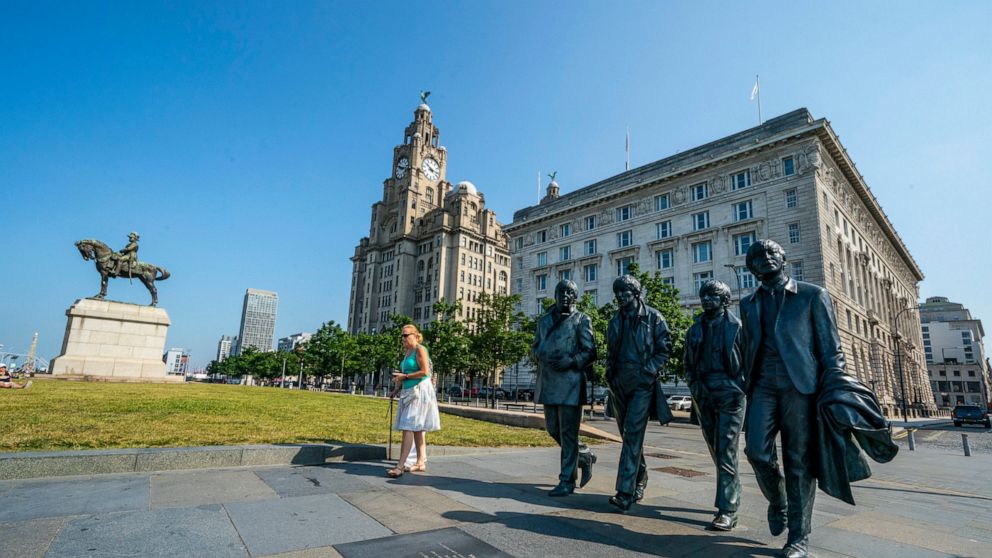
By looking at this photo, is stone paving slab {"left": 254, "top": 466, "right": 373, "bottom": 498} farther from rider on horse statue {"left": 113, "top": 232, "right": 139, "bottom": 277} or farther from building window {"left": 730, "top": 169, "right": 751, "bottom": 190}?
building window {"left": 730, "top": 169, "right": 751, "bottom": 190}

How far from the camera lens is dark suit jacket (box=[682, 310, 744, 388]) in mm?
5141

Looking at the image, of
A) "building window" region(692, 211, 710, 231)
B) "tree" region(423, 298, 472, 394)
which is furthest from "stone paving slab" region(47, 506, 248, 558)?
"building window" region(692, 211, 710, 231)

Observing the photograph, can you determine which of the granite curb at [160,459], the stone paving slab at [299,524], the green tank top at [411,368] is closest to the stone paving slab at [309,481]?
the granite curb at [160,459]

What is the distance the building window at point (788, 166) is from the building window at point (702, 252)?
8.85 m

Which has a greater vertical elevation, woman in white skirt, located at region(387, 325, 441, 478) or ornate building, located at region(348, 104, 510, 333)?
ornate building, located at region(348, 104, 510, 333)

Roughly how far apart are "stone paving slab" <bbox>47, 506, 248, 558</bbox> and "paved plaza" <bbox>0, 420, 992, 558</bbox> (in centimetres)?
1

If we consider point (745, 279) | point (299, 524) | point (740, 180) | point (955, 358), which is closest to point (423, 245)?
point (740, 180)

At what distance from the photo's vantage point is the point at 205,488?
537 cm

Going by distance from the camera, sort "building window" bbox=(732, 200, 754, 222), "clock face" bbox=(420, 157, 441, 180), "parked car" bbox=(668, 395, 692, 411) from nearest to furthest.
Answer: "parked car" bbox=(668, 395, 692, 411), "building window" bbox=(732, 200, 754, 222), "clock face" bbox=(420, 157, 441, 180)

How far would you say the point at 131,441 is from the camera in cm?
743

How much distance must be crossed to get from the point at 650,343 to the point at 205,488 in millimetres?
5132

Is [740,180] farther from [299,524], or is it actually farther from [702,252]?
[299,524]

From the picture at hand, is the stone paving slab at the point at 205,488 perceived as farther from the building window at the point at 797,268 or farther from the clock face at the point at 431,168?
the clock face at the point at 431,168

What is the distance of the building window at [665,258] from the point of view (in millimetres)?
51031
